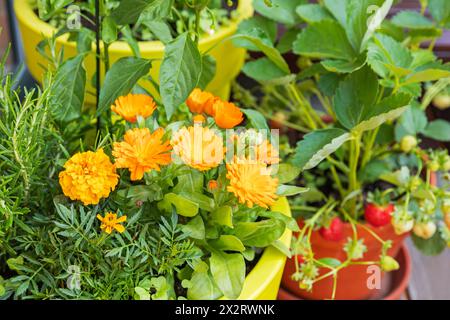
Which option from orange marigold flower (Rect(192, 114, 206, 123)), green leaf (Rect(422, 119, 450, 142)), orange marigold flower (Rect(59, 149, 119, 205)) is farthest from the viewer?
green leaf (Rect(422, 119, 450, 142))

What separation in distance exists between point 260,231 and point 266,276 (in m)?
0.05

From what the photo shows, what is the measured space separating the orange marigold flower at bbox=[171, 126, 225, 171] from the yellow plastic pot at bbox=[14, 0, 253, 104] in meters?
0.31

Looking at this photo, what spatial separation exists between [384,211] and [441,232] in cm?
10

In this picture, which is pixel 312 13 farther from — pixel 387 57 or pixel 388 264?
pixel 388 264

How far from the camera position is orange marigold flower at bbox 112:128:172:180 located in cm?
59

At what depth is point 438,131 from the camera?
0.99m

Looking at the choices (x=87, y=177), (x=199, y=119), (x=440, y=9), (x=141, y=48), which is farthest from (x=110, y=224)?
(x=440, y=9)

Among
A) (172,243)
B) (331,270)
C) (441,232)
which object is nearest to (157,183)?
(172,243)

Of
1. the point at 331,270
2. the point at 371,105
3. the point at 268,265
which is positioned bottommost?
the point at 331,270

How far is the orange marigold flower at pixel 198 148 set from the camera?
1.94 feet

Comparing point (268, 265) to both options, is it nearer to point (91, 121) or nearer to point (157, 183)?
point (157, 183)

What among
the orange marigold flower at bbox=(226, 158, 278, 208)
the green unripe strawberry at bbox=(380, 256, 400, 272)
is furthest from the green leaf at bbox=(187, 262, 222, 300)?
the green unripe strawberry at bbox=(380, 256, 400, 272)

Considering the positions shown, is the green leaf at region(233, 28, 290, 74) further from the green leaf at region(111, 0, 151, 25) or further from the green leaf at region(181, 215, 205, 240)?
the green leaf at region(181, 215, 205, 240)

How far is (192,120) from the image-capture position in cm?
71
